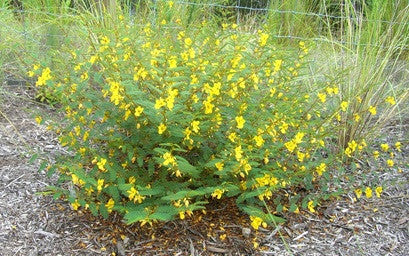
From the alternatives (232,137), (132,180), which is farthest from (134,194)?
(232,137)

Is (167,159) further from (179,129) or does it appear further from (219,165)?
(219,165)

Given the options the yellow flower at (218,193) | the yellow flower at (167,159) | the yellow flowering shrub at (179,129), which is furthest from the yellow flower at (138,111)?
the yellow flower at (218,193)

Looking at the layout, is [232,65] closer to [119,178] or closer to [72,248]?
[119,178]

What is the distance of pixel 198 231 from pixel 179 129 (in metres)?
0.65

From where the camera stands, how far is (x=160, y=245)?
251cm

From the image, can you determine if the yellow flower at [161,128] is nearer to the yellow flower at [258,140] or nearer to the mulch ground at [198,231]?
the yellow flower at [258,140]

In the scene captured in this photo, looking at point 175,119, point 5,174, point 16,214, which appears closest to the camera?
point 175,119

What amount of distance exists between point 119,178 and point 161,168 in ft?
0.86

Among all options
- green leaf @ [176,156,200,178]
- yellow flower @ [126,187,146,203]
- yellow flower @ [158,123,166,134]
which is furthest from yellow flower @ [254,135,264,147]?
yellow flower @ [126,187,146,203]

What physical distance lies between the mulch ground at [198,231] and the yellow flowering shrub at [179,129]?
149 mm

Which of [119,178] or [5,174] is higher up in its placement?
[119,178]

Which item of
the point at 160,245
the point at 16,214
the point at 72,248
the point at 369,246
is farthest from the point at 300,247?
the point at 16,214

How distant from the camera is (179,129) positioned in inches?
85.7

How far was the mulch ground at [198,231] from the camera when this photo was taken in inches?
99.1
